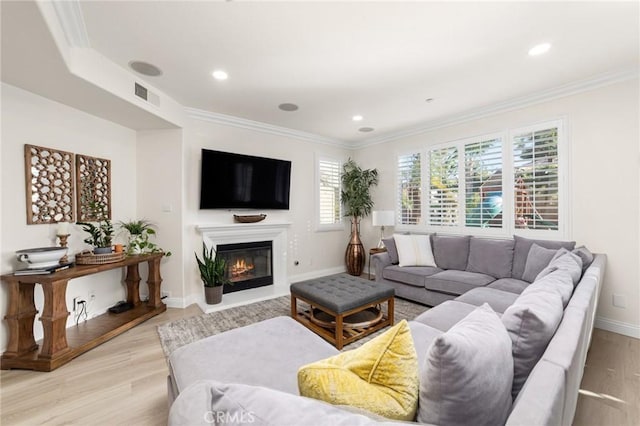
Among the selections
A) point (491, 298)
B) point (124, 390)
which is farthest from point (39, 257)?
point (491, 298)

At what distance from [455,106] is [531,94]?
2.65ft

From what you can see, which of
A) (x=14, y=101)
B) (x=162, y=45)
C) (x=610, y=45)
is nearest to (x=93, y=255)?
(x=14, y=101)

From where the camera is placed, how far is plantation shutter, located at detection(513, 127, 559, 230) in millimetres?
3180

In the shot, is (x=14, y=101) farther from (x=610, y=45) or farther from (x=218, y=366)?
(x=610, y=45)

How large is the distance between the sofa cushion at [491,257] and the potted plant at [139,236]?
388 cm

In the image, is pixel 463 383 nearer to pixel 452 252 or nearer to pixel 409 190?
pixel 452 252

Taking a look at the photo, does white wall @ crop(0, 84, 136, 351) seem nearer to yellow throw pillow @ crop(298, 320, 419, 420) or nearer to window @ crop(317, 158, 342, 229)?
window @ crop(317, 158, 342, 229)

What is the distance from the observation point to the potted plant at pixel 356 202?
5047mm

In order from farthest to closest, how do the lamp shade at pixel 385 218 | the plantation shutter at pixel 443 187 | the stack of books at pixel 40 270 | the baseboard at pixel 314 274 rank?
1. the baseboard at pixel 314 274
2. the lamp shade at pixel 385 218
3. the plantation shutter at pixel 443 187
4. the stack of books at pixel 40 270

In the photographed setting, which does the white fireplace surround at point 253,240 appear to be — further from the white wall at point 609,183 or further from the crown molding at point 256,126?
the white wall at point 609,183

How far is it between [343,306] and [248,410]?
1909 mm

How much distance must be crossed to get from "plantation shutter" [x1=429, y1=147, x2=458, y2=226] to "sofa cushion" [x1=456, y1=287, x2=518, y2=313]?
164 centimetres

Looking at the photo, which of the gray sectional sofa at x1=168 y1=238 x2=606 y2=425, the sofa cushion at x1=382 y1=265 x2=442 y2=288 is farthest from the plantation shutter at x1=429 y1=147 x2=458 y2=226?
the gray sectional sofa at x1=168 y1=238 x2=606 y2=425

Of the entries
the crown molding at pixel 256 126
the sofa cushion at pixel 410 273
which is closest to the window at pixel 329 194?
the crown molding at pixel 256 126
